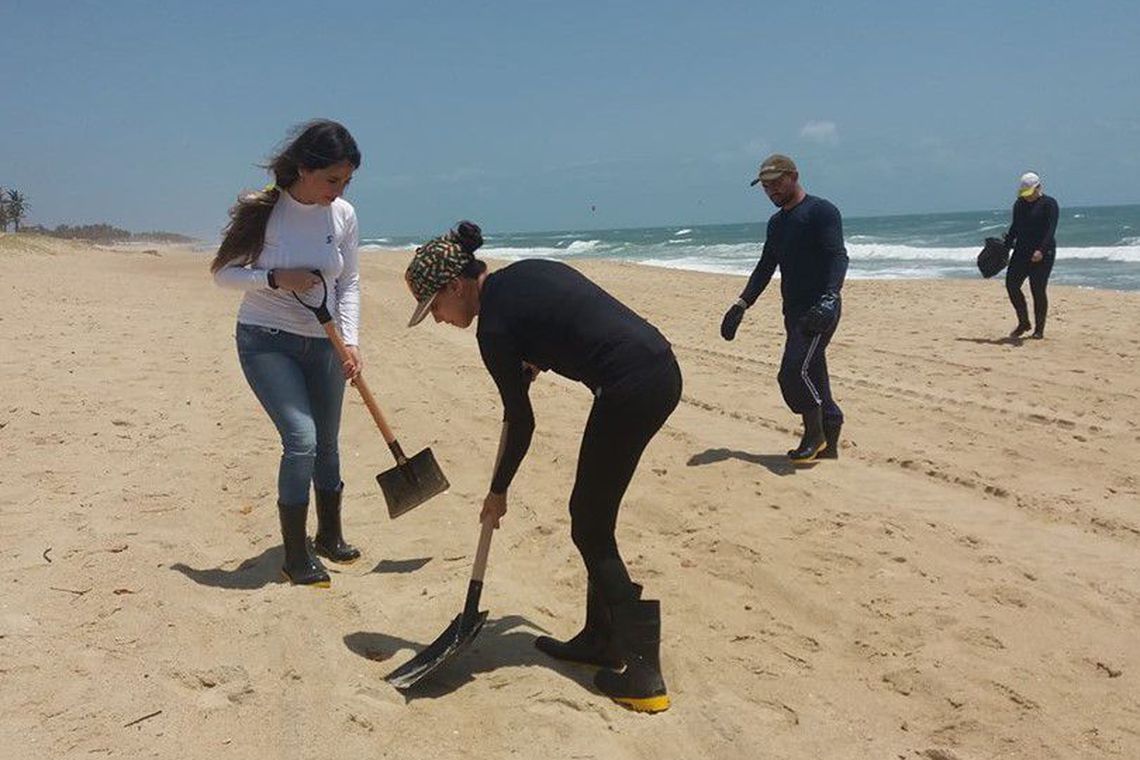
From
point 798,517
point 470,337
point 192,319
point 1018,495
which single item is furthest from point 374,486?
point 192,319

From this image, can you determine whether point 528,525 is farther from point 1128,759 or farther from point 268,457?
point 1128,759

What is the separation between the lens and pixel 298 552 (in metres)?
3.86

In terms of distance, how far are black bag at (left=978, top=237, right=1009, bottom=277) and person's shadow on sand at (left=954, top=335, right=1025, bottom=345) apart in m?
0.77

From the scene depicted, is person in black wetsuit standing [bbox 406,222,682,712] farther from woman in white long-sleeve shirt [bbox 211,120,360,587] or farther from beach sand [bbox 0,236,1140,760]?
woman in white long-sleeve shirt [bbox 211,120,360,587]

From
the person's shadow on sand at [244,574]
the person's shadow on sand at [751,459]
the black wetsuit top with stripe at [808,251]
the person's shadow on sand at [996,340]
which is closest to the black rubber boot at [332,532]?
the person's shadow on sand at [244,574]

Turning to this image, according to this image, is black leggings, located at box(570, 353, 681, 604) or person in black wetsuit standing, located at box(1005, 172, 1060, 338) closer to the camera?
black leggings, located at box(570, 353, 681, 604)

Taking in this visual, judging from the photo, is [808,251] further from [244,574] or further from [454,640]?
[244,574]

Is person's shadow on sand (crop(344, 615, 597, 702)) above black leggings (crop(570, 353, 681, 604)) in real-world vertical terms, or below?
below

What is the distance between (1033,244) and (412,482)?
8.83m

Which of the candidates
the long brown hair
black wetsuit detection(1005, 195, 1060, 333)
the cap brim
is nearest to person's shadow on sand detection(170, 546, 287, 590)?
the long brown hair

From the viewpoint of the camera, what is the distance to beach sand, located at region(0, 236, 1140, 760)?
291 centimetres

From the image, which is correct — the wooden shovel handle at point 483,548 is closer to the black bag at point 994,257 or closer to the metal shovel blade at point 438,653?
the metal shovel blade at point 438,653

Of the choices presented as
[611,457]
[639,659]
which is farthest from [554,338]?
[639,659]

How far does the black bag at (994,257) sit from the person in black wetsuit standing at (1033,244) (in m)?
0.11
